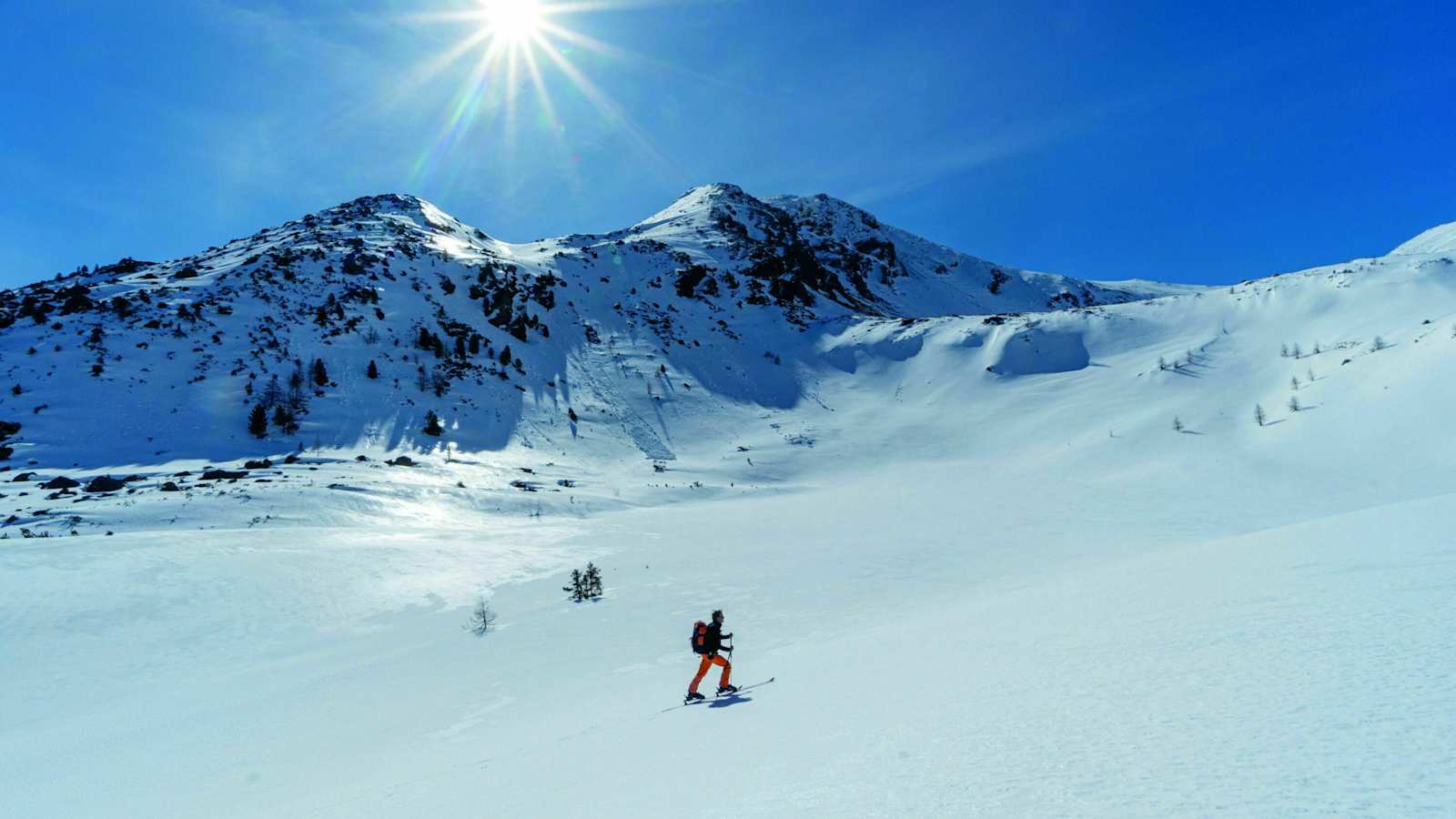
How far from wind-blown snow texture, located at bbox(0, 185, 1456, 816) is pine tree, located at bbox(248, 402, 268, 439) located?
82 centimetres

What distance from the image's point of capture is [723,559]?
1988 cm

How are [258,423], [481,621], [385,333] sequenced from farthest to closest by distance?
1. [385,333]
2. [258,423]
3. [481,621]

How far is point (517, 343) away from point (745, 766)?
6394cm

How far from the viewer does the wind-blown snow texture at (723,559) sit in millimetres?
4082

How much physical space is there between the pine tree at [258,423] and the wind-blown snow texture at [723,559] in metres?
0.82

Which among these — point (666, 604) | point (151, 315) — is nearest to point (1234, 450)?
point (666, 604)

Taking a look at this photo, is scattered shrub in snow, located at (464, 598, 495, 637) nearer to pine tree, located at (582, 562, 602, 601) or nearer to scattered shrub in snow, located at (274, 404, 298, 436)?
pine tree, located at (582, 562, 602, 601)

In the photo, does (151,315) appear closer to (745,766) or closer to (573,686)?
(573,686)

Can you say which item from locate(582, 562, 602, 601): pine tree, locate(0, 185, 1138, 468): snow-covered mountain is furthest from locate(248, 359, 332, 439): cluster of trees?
locate(582, 562, 602, 601): pine tree

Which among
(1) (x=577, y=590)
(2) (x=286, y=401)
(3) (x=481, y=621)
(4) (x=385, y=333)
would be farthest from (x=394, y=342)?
(3) (x=481, y=621)

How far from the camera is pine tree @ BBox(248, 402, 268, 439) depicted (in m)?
38.9

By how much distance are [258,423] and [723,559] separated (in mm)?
35807

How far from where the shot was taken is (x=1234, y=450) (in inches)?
1119

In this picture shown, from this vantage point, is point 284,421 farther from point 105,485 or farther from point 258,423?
point 105,485
